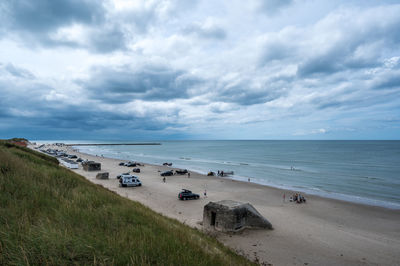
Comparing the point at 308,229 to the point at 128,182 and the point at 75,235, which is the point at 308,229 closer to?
the point at 75,235

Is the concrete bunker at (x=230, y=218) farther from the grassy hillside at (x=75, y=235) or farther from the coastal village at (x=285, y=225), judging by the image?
the grassy hillside at (x=75, y=235)

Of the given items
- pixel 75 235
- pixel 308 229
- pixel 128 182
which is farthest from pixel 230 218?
pixel 128 182

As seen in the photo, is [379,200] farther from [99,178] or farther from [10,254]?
[99,178]

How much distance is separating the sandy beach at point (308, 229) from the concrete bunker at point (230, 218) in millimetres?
687

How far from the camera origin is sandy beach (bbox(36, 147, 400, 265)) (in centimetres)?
1499

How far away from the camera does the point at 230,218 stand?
1795 cm

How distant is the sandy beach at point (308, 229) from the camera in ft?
49.2

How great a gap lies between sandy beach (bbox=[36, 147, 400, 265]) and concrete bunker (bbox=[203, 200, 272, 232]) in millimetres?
687

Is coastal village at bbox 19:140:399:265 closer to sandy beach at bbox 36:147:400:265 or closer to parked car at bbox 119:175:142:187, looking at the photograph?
sandy beach at bbox 36:147:400:265

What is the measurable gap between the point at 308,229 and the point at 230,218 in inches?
325

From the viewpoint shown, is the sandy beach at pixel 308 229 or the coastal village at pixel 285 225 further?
the coastal village at pixel 285 225

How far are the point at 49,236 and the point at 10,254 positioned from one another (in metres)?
0.63

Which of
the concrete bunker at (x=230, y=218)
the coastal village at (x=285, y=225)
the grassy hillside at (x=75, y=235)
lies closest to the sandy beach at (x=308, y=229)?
the coastal village at (x=285, y=225)

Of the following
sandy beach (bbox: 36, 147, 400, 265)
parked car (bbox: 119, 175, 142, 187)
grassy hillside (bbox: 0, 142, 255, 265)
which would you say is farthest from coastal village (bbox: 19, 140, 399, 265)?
grassy hillside (bbox: 0, 142, 255, 265)
